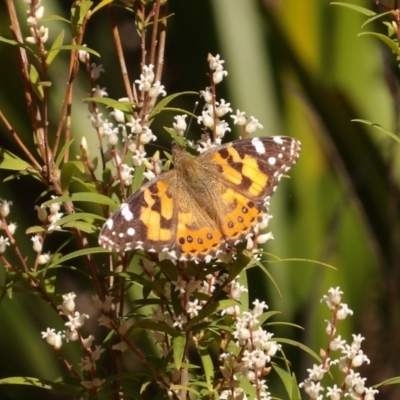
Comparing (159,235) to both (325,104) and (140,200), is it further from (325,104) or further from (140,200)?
(325,104)

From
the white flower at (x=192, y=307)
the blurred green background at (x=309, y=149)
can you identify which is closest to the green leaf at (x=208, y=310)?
the white flower at (x=192, y=307)

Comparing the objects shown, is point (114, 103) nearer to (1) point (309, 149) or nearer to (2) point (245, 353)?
(2) point (245, 353)

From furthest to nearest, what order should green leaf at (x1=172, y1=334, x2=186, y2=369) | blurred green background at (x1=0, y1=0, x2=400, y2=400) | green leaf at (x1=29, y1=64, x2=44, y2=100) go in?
blurred green background at (x1=0, y1=0, x2=400, y2=400) → green leaf at (x1=29, y1=64, x2=44, y2=100) → green leaf at (x1=172, y1=334, x2=186, y2=369)

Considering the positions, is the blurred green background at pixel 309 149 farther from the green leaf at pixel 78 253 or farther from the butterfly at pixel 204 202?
the green leaf at pixel 78 253

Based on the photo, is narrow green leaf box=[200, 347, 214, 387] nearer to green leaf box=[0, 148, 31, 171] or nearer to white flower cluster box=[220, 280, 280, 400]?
white flower cluster box=[220, 280, 280, 400]

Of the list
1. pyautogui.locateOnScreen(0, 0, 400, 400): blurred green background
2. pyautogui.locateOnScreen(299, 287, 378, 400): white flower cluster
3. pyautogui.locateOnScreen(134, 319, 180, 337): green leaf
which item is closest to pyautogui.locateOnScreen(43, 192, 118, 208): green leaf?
pyautogui.locateOnScreen(134, 319, 180, 337): green leaf

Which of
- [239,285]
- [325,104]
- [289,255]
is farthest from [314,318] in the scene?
[239,285]
